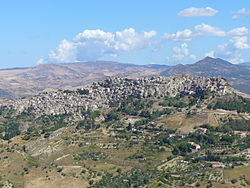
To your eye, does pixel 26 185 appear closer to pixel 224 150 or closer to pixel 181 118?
pixel 224 150

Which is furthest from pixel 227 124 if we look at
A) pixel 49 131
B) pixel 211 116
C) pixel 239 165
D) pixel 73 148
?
pixel 49 131

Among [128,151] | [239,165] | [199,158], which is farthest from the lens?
[128,151]

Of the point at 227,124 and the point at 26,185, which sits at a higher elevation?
the point at 227,124

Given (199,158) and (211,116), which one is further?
(211,116)

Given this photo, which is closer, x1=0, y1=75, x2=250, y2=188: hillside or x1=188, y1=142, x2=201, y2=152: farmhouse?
x1=0, y1=75, x2=250, y2=188: hillside

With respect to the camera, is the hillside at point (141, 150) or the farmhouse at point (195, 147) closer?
the hillside at point (141, 150)

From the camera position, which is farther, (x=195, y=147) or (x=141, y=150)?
(x=141, y=150)

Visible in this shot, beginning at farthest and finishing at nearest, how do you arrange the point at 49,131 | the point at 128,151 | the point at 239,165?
the point at 49,131 → the point at 128,151 → the point at 239,165

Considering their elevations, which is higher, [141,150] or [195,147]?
[195,147]

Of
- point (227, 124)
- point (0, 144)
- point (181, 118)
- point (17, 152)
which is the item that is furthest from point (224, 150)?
point (0, 144)

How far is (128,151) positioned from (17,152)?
42.1 meters

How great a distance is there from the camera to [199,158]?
133m

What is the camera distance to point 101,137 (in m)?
164

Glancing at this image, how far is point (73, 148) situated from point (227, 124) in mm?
59625
